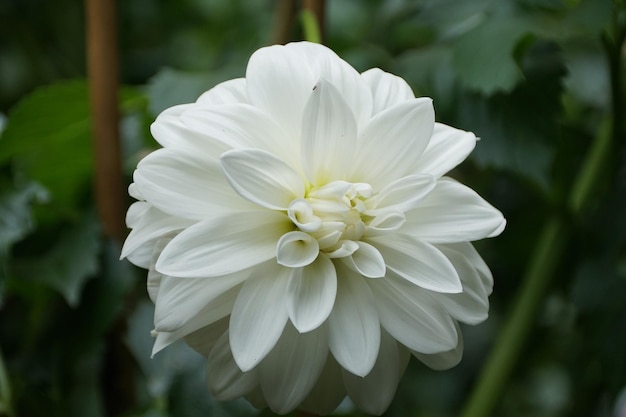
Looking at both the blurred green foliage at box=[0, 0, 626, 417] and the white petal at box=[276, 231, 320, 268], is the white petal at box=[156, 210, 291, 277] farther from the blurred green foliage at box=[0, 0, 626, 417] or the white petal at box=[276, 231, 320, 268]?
the blurred green foliage at box=[0, 0, 626, 417]

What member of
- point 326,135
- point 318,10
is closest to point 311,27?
point 318,10

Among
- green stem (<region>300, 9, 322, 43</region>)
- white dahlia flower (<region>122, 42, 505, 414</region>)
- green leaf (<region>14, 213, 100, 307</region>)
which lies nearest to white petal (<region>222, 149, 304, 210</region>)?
white dahlia flower (<region>122, 42, 505, 414</region>)

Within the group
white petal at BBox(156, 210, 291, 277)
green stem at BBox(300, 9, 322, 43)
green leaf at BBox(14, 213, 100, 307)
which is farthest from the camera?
green leaf at BBox(14, 213, 100, 307)

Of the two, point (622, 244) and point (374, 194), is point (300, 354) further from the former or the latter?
point (622, 244)

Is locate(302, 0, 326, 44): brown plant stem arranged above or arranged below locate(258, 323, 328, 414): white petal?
above

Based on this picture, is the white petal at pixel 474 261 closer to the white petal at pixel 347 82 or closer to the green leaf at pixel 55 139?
the white petal at pixel 347 82

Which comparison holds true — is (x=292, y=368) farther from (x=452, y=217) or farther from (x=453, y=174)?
(x=453, y=174)

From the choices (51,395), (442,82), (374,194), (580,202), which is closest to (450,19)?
(442,82)
